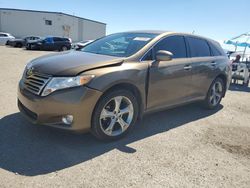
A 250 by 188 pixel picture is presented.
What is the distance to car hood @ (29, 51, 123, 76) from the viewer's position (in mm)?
3336

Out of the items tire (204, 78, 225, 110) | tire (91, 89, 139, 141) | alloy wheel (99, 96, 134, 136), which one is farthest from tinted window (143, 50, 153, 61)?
tire (204, 78, 225, 110)

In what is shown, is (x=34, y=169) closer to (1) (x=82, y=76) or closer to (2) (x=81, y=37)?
(1) (x=82, y=76)

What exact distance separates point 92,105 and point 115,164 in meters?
0.84

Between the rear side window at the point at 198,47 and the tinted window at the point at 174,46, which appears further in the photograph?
the rear side window at the point at 198,47

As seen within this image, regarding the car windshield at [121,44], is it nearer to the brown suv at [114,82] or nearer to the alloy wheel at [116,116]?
the brown suv at [114,82]

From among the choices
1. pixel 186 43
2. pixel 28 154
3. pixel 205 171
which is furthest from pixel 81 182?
pixel 186 43

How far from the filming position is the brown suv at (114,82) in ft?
10.8

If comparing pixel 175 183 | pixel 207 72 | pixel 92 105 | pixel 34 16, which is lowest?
pixel 175 183

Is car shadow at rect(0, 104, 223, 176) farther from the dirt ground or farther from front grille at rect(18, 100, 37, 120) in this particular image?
front grille at rect(18, 100, 37, 120)

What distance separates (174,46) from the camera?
471 cm

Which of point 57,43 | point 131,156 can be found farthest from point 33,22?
point 131,156

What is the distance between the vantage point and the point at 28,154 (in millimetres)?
Answer: 3201

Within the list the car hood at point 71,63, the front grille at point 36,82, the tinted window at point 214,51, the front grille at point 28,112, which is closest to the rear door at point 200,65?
the tinted window at point 214,51

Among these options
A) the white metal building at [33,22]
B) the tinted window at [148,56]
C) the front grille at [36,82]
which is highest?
the white metal building at [33,22]
